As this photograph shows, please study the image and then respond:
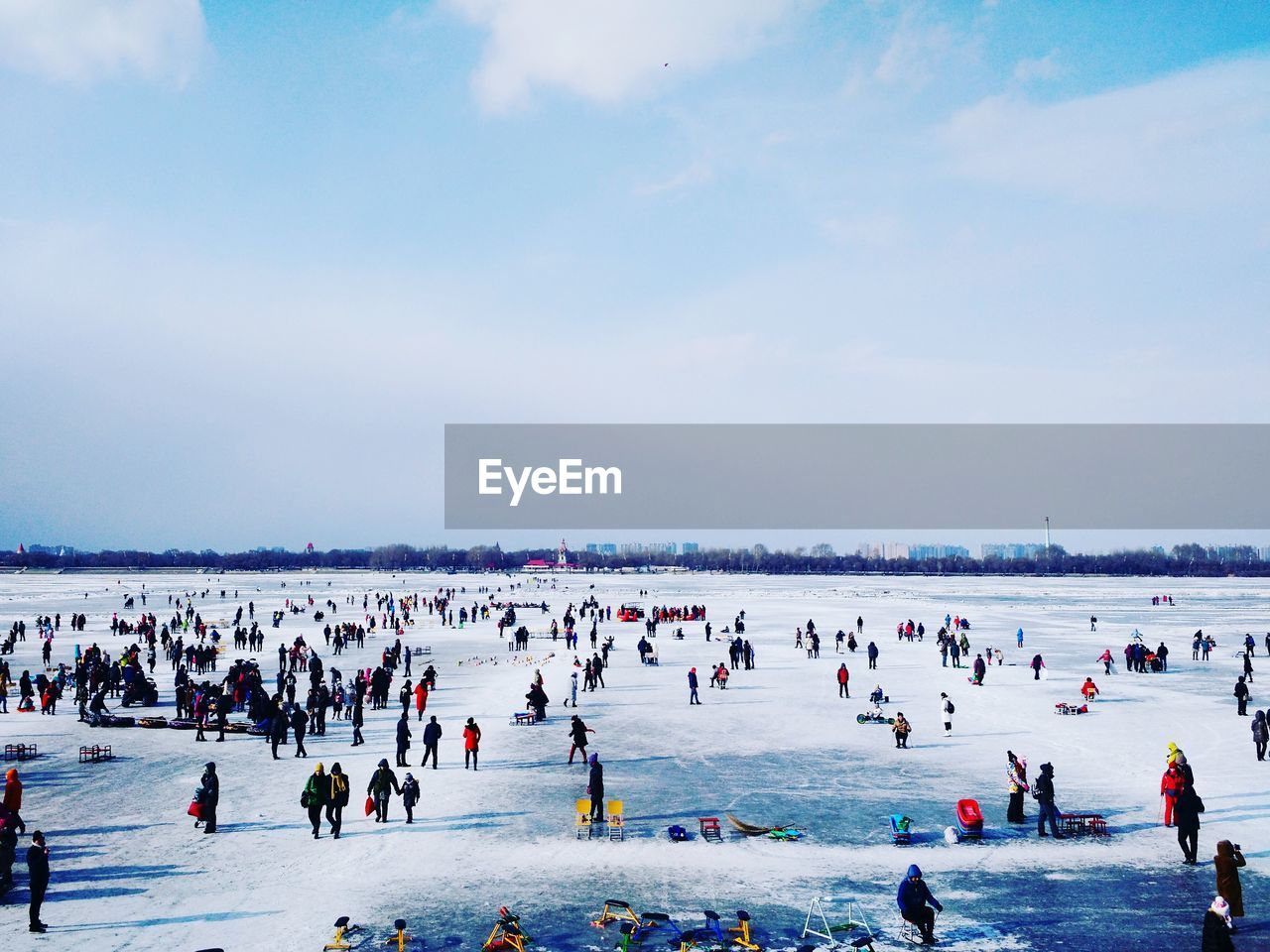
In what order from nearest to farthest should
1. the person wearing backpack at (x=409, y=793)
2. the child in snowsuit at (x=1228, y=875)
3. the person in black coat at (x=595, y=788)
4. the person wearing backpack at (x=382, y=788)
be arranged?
the child in snowsuit at (x=1228, y=875)
the person in black coat at (x=595, y=788)
the person wearing backpack at (x=409, y=793)
the person wearing backpack at (x=382, y=788)

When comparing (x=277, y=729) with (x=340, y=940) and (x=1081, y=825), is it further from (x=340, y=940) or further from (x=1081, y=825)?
(x=1081, y=825)

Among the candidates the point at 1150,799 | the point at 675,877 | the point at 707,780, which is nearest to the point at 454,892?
the point at 675,877

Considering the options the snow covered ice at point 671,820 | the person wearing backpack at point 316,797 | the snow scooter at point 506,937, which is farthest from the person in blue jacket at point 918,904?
the person wearing backpack at point 316,797

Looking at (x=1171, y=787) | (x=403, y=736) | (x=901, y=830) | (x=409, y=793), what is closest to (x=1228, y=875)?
(x=1171, y=787)

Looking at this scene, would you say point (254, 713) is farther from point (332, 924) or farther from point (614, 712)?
point (332, 924)

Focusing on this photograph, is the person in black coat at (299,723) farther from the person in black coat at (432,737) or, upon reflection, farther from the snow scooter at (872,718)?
the snow scooter at (872,718)

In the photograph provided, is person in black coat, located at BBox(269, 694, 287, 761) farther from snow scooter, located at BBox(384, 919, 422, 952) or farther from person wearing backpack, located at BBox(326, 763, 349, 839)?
snow scooter, located at BBox(384, 919, 422, 952)

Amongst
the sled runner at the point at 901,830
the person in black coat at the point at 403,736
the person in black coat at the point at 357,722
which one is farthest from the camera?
the person in black coat at the point at 357,722
